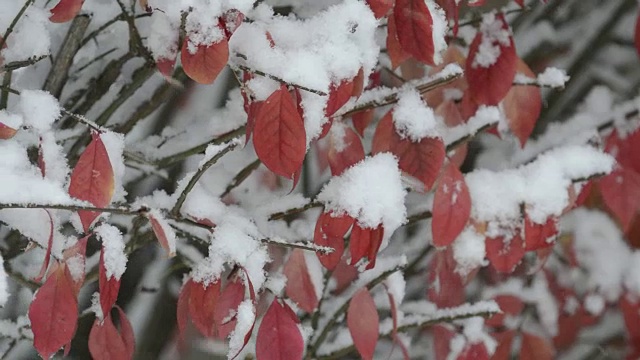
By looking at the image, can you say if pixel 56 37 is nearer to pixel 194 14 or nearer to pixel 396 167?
pixel 194 14

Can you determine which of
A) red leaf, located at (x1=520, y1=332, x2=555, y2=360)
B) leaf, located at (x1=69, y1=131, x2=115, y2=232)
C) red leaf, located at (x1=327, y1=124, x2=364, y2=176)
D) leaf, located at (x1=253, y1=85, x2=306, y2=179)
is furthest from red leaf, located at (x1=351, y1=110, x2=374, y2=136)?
red leaf, located at (x1=520, y1=332, x2=555, y2=360)

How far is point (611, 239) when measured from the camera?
2.15 meters

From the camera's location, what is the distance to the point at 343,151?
1.02 meters

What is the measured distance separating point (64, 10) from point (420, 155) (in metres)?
0.47

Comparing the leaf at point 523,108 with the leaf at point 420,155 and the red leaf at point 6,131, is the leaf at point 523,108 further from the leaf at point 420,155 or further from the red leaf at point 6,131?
the red leaf at point 6,131

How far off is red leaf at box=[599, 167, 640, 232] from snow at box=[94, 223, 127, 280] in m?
0.85

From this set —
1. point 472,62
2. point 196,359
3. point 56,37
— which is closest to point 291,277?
point 472,62

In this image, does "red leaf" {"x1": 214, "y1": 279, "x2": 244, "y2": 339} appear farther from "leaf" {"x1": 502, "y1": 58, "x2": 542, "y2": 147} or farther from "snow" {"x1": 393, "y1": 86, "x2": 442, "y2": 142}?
"leaf" {"x1": 502, "y1": 58, "x2": 542, "y2": 147}

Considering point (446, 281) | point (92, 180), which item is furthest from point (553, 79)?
point (92, 180)

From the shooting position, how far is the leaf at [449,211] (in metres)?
0.98

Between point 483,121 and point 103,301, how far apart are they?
2.03ft

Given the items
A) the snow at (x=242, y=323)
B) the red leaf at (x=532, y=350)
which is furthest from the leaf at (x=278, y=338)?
the red leaf at (x=532, y=350)

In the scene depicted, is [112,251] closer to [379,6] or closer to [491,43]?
[379,6]

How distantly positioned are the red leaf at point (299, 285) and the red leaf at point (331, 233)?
12 cm
